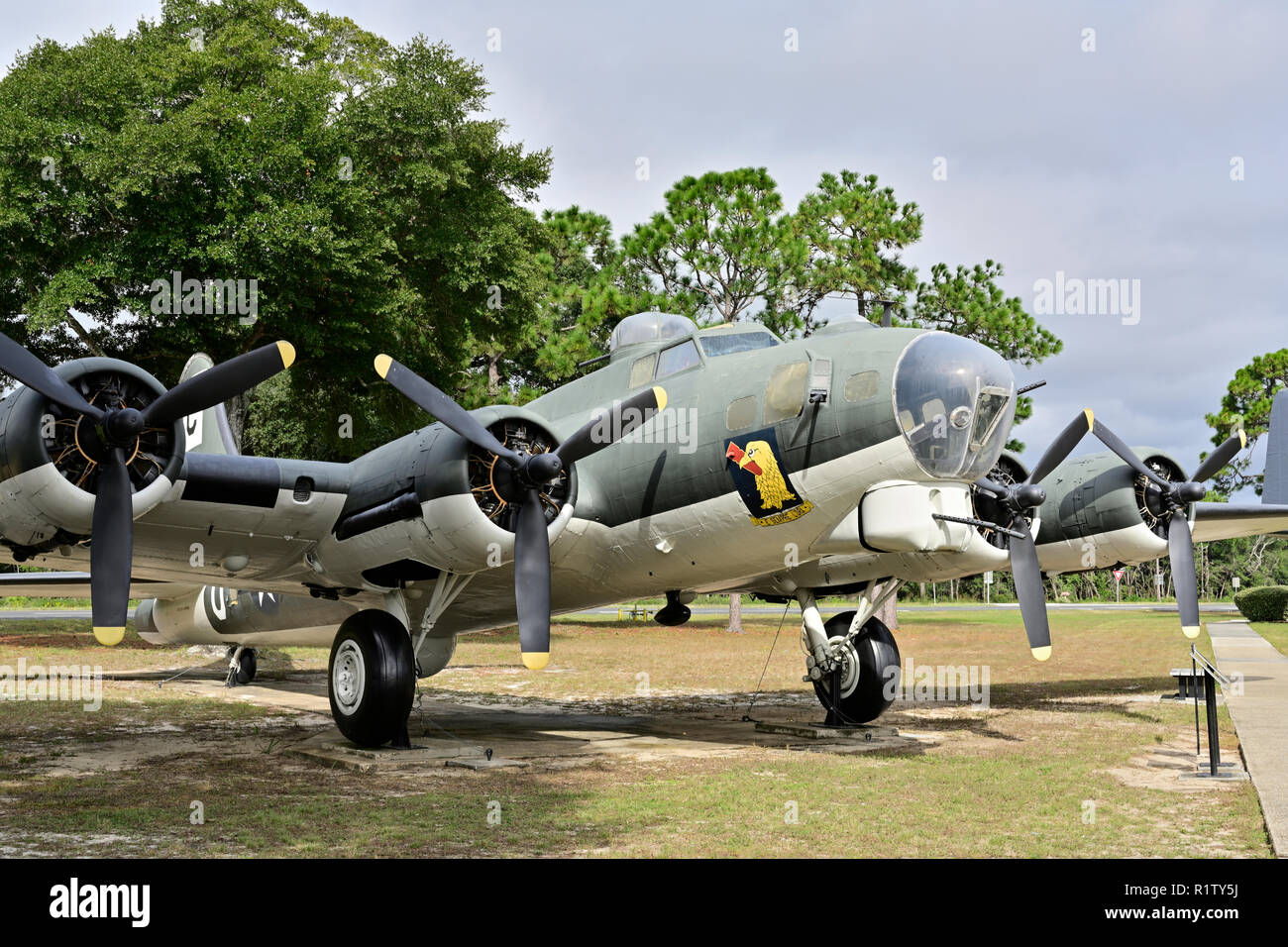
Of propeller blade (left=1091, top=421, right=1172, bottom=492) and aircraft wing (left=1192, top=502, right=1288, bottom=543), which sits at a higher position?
propeller blade (left=1091, top=421, right=1172, bottom=492)

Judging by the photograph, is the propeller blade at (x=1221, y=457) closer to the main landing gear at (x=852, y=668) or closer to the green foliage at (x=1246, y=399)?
the main landing gear at (x=852, y=668)

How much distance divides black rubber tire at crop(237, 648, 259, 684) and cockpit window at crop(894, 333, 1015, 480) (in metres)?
14.9

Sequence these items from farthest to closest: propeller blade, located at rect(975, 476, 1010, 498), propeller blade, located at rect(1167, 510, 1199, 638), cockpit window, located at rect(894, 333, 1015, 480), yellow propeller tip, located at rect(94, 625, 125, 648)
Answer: propeller blade, located at rect(1167, 510, 1199, 638)
propeller blade, located at rect(975, 476, 1010, 498)
cockpit window, located at rect(894, 333, 1015, 480)
yellow propeller tip, located at rect(94, 625, 125, 648)

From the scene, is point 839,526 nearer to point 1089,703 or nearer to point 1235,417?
point 1089,703

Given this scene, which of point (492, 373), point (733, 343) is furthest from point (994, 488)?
point (492, 373)

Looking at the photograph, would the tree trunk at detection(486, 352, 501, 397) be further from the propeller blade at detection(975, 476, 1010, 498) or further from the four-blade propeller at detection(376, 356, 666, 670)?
the four-blade propeller at detection(376, 356, 666, 670)

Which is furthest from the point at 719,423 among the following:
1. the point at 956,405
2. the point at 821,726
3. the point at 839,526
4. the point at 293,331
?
the point at 293,331

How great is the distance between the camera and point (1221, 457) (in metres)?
16.7

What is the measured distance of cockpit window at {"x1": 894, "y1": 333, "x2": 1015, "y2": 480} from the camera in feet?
32.7

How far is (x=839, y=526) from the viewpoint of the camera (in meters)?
10.6

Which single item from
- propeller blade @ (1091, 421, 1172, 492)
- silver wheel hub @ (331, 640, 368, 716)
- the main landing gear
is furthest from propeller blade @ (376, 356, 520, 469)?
propeller blade @ (1091, 421, 1172, 492)

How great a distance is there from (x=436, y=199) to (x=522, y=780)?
2015 centimetres

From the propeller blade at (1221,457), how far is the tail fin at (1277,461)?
6.30 metres

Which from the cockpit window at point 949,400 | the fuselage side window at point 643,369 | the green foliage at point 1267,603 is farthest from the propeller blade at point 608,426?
the green foliage at point 1267,603
